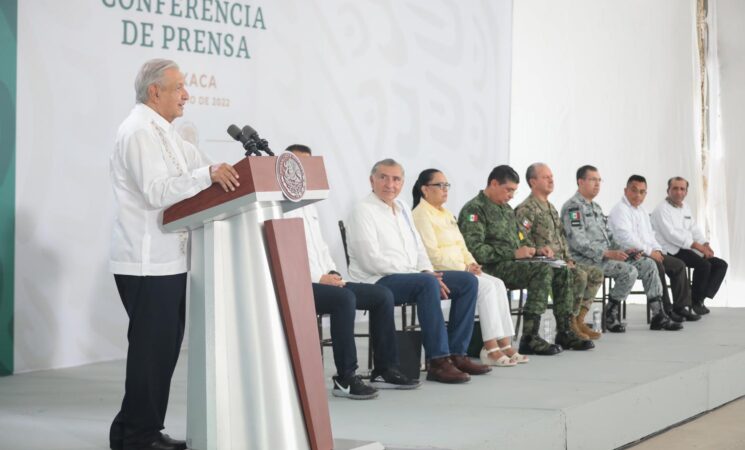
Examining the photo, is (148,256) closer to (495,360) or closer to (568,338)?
(495,360)

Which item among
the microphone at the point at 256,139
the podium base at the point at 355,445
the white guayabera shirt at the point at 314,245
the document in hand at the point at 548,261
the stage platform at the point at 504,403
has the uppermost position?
the microphone at the point at 256,139

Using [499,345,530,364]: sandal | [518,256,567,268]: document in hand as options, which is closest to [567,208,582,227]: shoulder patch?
[518,256,567,268]: document in hand

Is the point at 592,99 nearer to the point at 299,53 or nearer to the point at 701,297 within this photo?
the point at 701,297

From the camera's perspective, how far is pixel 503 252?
18.5ft

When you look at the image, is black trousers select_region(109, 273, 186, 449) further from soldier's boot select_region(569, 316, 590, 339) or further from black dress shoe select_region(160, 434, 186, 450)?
soldier's boot select_region(569, 316, 590, 339)

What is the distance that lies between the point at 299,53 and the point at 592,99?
12.0 feet

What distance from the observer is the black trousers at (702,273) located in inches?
308

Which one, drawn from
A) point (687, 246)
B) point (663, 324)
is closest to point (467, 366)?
point (663, 324)

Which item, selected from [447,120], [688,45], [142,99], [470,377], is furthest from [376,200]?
[688,45]

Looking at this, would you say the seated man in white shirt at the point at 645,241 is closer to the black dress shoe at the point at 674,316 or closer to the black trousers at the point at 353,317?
the black dress shoe at the point at 674,316

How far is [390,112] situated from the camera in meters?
7.09

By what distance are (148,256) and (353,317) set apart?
1458 mm

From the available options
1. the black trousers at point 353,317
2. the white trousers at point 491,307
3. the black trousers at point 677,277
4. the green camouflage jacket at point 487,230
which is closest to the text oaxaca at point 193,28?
the green camouflage jacket at point 487,230

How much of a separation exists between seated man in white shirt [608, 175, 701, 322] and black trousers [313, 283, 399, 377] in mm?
3168
